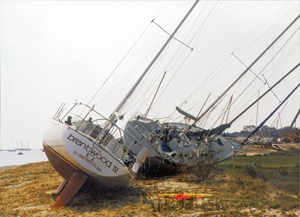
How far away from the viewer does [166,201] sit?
6625 mm

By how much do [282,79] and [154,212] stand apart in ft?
34.7

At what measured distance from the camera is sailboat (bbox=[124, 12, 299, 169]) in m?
11.4

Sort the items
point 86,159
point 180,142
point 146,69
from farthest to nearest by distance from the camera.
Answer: point 180,142 < point 146,69 < point 86,159

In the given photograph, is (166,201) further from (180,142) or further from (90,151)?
(180,142)

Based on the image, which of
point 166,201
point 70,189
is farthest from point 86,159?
point 166,201

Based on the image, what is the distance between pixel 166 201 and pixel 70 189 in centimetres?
293

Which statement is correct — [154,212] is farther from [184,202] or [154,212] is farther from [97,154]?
[97,154]

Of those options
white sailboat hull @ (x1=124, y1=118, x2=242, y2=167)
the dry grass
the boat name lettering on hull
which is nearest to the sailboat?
white sailboat hull @ (x1=124, y1=118, x2=242, y2=167)

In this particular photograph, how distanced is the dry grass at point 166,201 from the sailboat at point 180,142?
1.56 metres

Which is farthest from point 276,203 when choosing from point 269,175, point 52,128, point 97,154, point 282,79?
point 282,79

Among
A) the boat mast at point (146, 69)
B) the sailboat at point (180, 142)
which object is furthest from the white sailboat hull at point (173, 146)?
the boat mast at point (146, 69)

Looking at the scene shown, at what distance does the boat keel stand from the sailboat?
3.45m

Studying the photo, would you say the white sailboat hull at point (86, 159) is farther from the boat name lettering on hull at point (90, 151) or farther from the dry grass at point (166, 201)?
the dry grass at point (166, 201)

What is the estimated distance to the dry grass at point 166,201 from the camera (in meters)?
6.02
